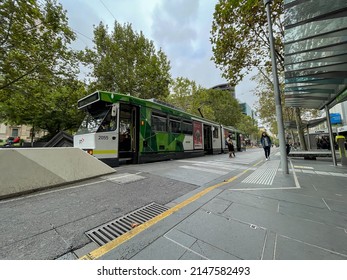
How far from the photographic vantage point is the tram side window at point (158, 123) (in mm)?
7859

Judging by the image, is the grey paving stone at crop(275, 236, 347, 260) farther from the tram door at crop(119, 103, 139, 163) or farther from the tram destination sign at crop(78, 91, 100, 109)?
the tram destination sign at crop(78, 91, 100, 109)

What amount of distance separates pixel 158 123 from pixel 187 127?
9.39 feet

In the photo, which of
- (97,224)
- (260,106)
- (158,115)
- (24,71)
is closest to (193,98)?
(260,106)

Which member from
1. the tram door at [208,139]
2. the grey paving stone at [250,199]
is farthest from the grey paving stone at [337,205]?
the tram door at [208,139]

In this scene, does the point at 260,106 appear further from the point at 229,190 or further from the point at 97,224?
the point at 97,224

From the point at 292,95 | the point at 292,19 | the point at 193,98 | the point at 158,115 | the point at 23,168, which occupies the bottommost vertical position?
the point at 23,168

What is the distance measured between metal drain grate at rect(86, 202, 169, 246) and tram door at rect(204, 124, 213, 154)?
11174 millimetres

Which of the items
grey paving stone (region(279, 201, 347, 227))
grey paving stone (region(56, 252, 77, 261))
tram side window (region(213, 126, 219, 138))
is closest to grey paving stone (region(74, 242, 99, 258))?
grey paving stone (region(56, 252, 77, 261))

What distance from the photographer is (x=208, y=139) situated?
13898 mm

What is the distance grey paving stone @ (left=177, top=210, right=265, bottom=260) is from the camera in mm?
1544

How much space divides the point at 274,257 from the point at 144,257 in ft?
4.05

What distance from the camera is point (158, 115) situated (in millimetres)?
8172

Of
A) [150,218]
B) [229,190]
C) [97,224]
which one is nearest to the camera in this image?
[97,224]
